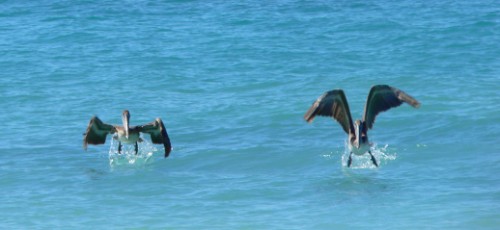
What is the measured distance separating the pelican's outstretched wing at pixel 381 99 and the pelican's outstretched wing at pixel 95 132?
3953mm

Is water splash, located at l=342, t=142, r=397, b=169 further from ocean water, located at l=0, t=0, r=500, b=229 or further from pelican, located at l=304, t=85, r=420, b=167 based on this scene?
pelican, located at l=304, t=85, r=420, b=167

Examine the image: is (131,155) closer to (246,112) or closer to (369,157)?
(246,112)

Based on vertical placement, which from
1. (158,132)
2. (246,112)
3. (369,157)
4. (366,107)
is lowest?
(369,157)

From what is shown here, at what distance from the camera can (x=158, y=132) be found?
62.4ft

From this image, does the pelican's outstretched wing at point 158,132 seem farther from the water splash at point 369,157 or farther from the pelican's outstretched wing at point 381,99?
the pelican's outstretched wing at point 381,99

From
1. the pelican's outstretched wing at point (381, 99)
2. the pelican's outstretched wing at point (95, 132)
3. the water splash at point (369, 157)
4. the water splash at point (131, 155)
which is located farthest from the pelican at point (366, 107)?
the pelican's outstretched wing at point (95, 132)

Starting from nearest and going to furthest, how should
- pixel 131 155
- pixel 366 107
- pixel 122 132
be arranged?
pixel 366 107 < pixel 122 132 < pixel 131 155

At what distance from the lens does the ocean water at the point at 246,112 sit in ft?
54.3

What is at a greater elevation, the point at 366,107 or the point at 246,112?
the point at 366,107

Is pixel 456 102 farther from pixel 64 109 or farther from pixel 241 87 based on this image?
pixel 64 109

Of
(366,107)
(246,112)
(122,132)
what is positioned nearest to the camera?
(366,107)

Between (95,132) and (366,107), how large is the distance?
4.07 m

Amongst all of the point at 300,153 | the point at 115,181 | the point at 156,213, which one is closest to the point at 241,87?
the point at 300,153

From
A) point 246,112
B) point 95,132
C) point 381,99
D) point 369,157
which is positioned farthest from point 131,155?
point 381,99
